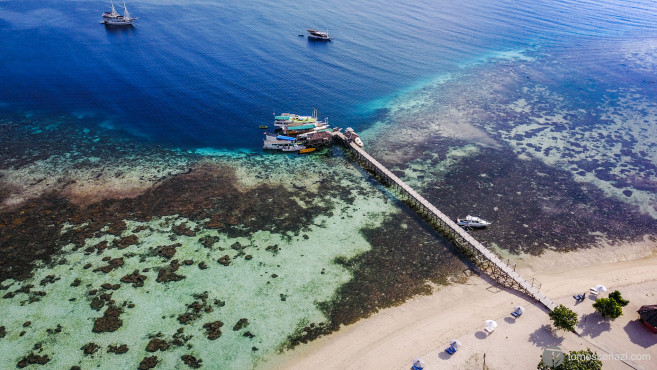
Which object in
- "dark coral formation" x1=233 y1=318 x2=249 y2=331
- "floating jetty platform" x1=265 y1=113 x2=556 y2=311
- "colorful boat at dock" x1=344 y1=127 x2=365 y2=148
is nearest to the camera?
"dark coral formation" x1=233 y1=318 x2=249 y2=331

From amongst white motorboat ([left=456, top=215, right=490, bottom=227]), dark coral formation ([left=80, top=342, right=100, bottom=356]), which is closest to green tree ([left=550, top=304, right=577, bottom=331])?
white motorboat ([left=456, top=215, right=490, bottom=227])

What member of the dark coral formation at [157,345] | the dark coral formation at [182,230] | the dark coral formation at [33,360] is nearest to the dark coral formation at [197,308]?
the dark coral formation at [157,345]

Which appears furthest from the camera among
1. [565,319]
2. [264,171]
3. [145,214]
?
[264,171]

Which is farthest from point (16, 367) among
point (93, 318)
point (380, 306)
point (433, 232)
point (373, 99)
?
point (373, 99)

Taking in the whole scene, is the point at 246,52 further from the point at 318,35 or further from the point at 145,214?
the point at 145,214

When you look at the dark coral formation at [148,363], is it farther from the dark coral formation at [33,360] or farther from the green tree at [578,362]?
the green tree at [578,362]

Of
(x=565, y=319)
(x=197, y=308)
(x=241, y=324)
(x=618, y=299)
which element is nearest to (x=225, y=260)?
(x=197, y=308)

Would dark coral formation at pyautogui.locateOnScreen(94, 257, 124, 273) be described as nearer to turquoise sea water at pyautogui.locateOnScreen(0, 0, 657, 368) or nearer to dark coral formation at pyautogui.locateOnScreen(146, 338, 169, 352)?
turquoise sea water at pyautogui.locateOnScreen(0, 0, 657, 368)

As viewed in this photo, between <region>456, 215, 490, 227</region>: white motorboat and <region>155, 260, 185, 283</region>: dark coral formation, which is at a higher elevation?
<region>456, 215, 490, 227</region>: white motorboat
